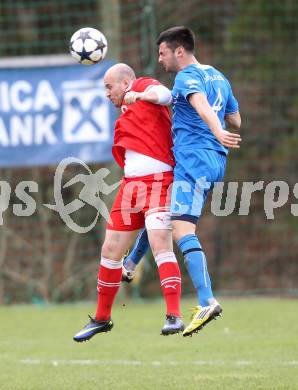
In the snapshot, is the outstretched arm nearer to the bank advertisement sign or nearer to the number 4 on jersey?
the number 4 on jersey

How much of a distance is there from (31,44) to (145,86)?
733 centimetres

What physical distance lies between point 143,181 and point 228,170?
6763 mm

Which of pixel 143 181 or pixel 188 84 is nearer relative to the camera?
pixel 188 84

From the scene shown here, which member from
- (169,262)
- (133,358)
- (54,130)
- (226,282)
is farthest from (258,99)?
(169,262)

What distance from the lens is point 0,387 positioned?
21.1 ft

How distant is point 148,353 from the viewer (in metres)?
7.81

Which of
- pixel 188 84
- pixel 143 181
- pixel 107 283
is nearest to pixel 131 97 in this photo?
pixel 188 84

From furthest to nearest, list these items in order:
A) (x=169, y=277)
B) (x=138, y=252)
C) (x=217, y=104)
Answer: (x=138, y=252), (x=217, y=104), (x=169, y=277)

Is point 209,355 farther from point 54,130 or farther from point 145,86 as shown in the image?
point 54,130

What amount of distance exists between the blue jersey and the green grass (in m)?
1.48

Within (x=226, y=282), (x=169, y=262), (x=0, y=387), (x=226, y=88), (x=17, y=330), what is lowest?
(x=226, y=282)

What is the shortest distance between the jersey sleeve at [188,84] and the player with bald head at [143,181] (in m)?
0.12

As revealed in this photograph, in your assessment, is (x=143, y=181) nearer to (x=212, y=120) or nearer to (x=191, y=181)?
(x=191, y=181)

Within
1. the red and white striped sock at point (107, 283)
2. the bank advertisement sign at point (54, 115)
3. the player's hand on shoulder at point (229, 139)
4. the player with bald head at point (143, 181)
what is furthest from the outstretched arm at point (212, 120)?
the bank advertisement sign at point (54, 115)
